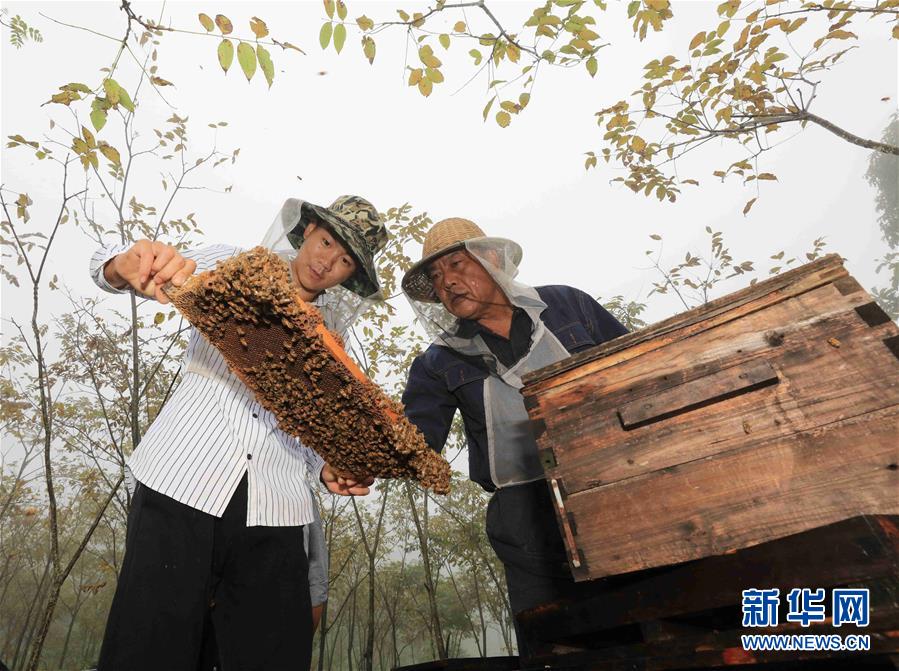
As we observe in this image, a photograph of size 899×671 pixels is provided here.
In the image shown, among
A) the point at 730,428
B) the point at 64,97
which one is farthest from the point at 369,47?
the point at 730,428

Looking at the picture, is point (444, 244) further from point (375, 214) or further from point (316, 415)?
point (316, 415)

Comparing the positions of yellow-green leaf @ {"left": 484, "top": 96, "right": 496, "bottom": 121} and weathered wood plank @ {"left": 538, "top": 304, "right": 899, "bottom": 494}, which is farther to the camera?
yellow-green leaf @ {"left": 484, "top": 96, "right": 496, "bottom": 121}

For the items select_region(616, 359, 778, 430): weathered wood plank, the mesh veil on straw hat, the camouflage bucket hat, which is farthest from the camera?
the mesh veil on straw hat

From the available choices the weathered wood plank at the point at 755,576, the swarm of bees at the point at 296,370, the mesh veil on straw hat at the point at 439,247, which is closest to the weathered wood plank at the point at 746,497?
the weathered wood plank at the point at 755,576

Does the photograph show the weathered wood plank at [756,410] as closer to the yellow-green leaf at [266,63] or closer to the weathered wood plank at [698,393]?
the weathered wood plank at [698,393]

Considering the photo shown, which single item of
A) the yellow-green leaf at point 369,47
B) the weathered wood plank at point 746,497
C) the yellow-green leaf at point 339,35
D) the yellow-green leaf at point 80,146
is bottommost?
the weathered wood plank at point 746,497

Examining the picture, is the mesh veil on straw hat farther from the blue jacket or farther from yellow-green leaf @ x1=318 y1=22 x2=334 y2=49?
yellow-green leaf @ x1=318 y1=22 x2=334 y2=49

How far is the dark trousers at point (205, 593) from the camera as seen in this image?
169 centimetres

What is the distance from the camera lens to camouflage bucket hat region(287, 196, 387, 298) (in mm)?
2723

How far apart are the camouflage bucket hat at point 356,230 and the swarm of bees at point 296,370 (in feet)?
3.54

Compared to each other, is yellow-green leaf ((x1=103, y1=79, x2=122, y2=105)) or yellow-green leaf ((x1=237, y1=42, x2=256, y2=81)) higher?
yellow-green leaf ((x1=237, y1=42, x2=256, y2=81))

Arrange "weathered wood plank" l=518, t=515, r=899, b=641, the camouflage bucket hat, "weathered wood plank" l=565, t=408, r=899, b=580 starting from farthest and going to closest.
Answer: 1. the camouflage bucket hat
2. "weathered wood plank" l=565, t=408, r=899, b=580
3. "weathered wood plank" l=518, t=515, r=899, b=641

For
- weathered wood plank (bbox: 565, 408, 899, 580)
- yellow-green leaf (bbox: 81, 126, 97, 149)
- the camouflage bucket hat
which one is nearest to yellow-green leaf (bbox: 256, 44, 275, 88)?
the camouflage bucket hat

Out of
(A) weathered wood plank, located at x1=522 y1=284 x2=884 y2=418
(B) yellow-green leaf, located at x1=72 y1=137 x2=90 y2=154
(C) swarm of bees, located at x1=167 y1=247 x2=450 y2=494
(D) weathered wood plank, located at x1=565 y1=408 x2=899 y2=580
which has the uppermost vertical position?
Result: (B) yellow-green leaf, located at x1=72 y1=137 x2=90 y2=154
